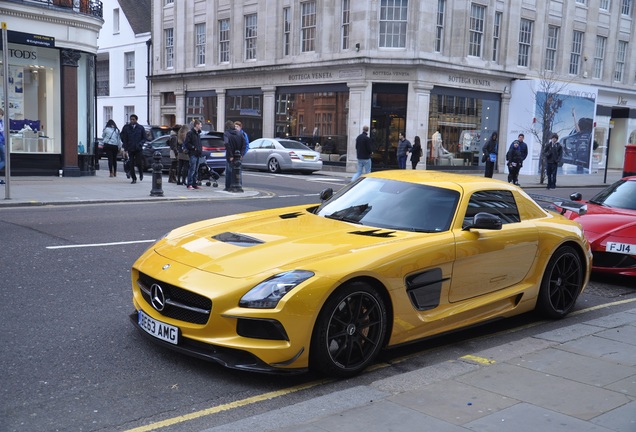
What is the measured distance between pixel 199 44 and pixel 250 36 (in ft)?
16.9

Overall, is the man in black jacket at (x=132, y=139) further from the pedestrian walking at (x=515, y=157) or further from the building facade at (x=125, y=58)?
the building facade at (x=125, y=58)

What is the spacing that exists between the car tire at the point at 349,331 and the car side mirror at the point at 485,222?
1213mm

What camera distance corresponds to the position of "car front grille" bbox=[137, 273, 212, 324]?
4.49 m

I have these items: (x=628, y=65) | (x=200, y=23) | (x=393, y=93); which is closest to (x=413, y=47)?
(x=393, y=93)

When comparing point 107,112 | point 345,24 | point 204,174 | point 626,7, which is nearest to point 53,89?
point 204,174

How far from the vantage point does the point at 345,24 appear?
104ft

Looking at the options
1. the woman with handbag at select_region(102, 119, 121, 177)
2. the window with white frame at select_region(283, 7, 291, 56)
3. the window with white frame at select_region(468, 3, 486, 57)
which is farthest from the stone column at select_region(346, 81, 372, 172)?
the woman with handbag at select_region(102, 119, 121, 177)

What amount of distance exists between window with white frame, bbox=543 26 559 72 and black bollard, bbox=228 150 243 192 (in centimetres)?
2538

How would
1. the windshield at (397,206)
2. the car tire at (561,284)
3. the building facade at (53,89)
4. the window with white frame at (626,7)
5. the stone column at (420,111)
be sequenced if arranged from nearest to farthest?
the windshield at (397,206), the car tire at (561,284), the building facade at (53,89), the stone column at (420,111), the window with white frame at (626,7)

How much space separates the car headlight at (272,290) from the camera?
4.38 m

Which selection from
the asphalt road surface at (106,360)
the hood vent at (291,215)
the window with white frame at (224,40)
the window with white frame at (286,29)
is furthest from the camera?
the window with white frame at (224,40)

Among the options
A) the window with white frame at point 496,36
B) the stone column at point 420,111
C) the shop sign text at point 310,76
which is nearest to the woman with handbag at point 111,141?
the shop sign text at point 310,76

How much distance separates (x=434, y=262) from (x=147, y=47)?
43.3 meters

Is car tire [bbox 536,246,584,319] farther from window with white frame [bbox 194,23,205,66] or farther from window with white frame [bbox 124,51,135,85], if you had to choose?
window with white frame [bbox 124,51,135,85]
